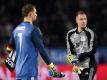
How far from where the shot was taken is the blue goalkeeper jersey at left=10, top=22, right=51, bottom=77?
10367mm

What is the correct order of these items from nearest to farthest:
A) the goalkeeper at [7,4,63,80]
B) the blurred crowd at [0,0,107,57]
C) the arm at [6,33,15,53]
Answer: the goalkeeper at [7,4,63,80] → the arm at [6,33,15,53] → the blurred crowd at [0,0,107,57]

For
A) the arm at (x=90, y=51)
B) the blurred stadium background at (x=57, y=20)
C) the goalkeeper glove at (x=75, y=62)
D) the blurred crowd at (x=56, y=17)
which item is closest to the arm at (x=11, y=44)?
the goalkeeper glove at (x=75, y=62)

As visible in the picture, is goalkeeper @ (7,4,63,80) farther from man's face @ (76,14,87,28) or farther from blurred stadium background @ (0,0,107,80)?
blurred stadium background @ (0,0,107,80)

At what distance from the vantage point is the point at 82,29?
1166 centimetres

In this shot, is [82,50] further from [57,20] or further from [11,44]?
[57,20]

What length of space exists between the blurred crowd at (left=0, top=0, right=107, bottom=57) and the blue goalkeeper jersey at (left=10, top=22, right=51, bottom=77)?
10599 mm

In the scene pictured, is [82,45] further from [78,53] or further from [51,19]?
[51,19]

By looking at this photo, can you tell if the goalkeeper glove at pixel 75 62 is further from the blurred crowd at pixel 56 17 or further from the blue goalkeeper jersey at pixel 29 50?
the blurred crowd at pixel 56 17

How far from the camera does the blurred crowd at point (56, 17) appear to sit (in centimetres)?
2156

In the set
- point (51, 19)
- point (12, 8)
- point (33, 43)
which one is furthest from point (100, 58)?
point (33, 43)

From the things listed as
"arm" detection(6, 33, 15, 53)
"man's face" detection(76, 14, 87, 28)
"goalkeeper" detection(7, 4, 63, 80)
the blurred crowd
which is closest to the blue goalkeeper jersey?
"goalkeeper" detection(7, 4, 63, 80)

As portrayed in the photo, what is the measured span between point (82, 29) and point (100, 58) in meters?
8.92

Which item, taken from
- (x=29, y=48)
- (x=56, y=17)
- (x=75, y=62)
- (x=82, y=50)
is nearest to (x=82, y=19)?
(x=82, y=50)

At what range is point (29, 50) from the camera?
10.4m
